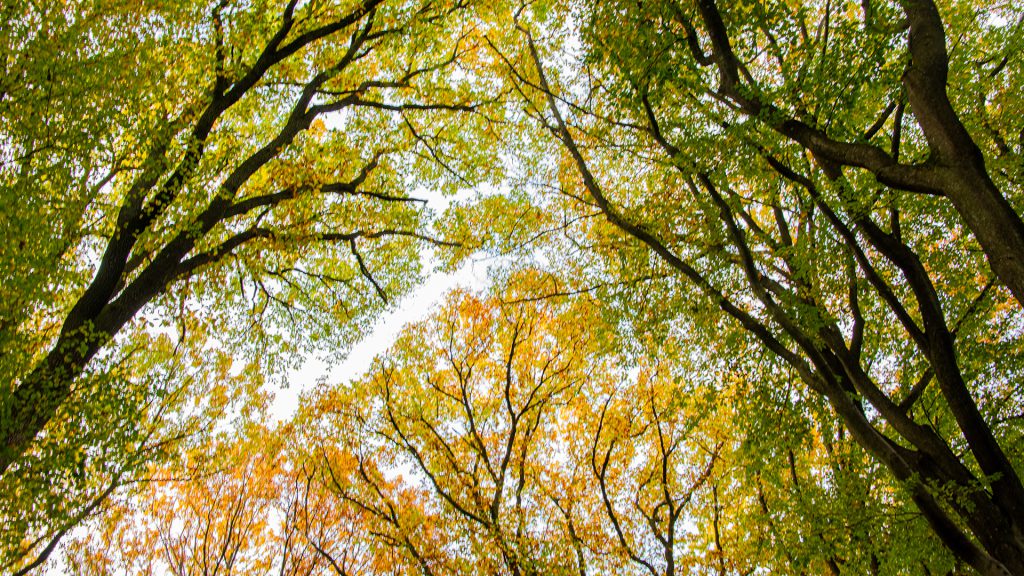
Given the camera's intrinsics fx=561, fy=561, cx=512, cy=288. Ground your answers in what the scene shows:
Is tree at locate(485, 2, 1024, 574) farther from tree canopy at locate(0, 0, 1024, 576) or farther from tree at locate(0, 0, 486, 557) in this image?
tree at locate(0, 0, 486, 557)

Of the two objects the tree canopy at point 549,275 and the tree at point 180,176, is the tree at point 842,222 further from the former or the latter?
the tree at point 180,176

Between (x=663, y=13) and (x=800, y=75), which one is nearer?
(x=800, y=75)

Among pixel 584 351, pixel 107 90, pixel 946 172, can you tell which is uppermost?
pixel 584 351

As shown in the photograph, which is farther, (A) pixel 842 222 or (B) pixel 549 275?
(B) pixel 549 275

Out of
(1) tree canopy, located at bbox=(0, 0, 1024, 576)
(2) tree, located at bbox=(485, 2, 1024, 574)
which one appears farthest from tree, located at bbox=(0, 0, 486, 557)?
(2) tree, located at bbox=(485, 2, 1024, 574)

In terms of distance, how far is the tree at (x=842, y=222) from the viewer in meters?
5.14

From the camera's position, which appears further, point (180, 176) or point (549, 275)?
point (549, 275)

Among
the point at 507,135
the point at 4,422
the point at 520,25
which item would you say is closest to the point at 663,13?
the point at 520,25

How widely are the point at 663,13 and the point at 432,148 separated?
6.44 m

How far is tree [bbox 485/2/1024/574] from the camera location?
5.14 m

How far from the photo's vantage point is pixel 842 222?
6.37 meters

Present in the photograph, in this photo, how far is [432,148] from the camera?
38.1 ft

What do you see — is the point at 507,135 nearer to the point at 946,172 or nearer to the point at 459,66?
the point at 459,66

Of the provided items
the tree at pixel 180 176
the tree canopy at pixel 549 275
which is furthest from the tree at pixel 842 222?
the tree at pixel 180 176
